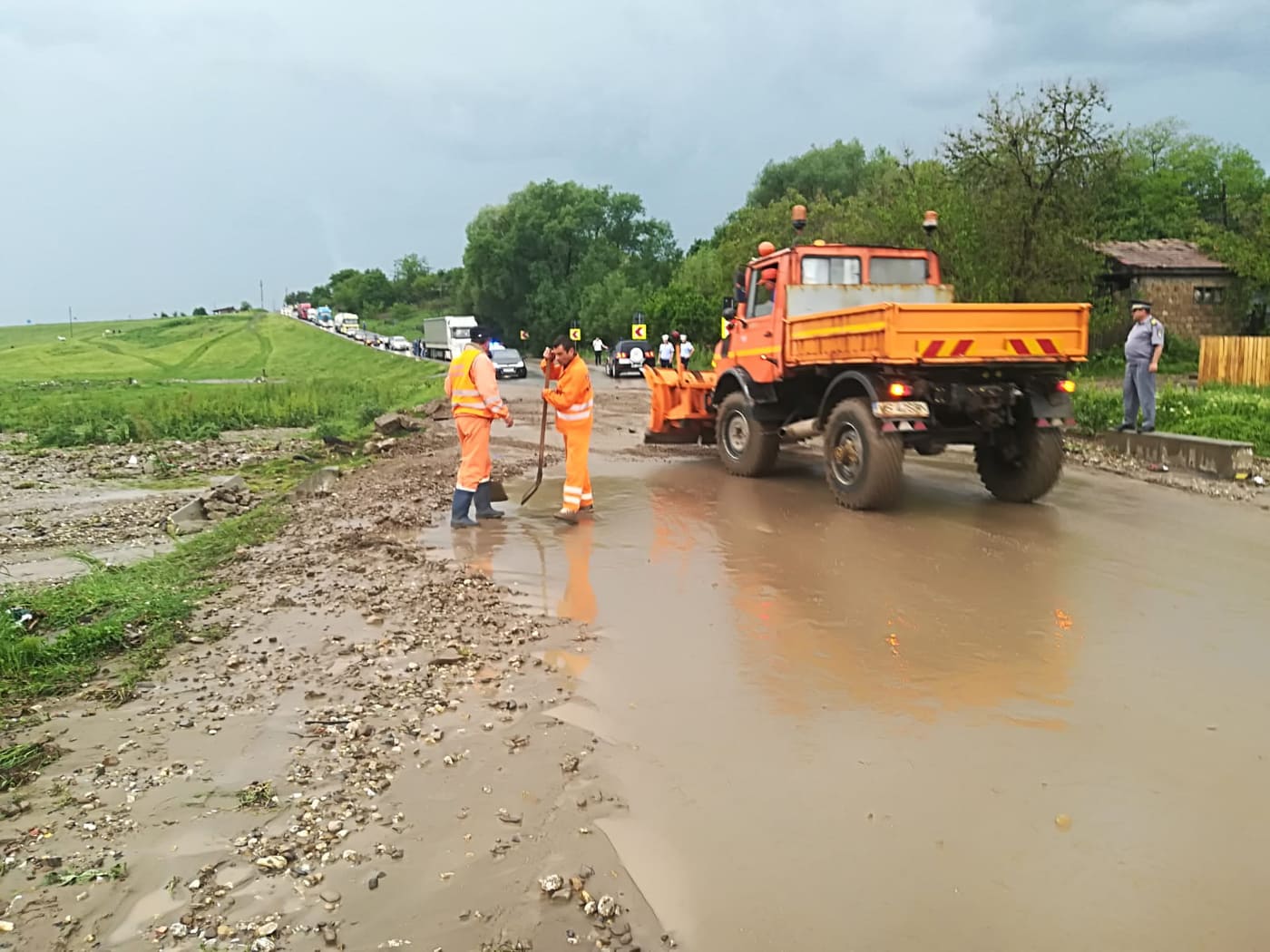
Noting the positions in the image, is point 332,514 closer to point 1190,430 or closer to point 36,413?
point 1190,430

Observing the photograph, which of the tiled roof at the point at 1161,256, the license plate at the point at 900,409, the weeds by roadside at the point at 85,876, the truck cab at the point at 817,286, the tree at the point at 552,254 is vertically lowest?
the weeds by roadside at the point at 85,876

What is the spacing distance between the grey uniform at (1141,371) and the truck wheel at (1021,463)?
10.6 feet

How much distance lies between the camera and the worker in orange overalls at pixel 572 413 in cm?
883

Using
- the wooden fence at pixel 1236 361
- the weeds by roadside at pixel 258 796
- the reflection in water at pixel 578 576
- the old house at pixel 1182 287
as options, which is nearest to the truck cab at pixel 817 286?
the reflection in water at pixel 578 576

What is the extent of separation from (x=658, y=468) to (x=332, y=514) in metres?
4.41

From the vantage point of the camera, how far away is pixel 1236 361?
59.2 ft

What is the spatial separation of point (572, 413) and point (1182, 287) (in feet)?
105

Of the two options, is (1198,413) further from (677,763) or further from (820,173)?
(820,173)

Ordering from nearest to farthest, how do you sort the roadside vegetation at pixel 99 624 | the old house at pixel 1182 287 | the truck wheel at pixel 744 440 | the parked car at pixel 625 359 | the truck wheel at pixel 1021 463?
1. the roadside vegetation at pixel 99 624
2. the truck wheel at pixel 1021 463
3. the truck wheel at pixel 744 440
4. the old house at pixel 1182 287
5. the parked car at pixel 625 359

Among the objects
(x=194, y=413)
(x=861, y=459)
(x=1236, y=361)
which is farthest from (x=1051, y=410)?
(x=194, y=413)

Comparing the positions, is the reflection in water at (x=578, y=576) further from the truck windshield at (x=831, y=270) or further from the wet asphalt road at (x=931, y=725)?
the truck windshield at (x=831, y=270)

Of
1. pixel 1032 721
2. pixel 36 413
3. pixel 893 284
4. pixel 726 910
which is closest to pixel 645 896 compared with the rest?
pixel 726 910

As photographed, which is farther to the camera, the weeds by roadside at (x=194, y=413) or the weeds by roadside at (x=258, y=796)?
the weeds by roadside at (x=194, y=413)

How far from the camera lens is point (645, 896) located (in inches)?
118
